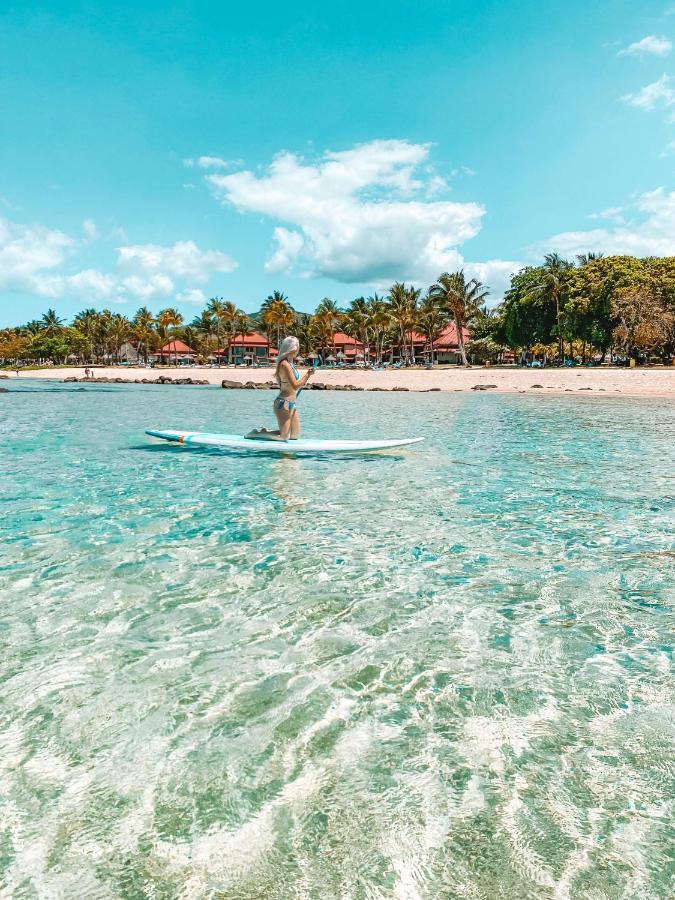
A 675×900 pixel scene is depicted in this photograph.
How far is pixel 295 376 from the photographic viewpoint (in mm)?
10992

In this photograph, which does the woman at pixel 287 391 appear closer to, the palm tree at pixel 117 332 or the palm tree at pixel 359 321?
Result: the palm tree at pixel 359 321

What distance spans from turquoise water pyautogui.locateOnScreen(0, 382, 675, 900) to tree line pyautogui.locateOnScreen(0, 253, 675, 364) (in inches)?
2045

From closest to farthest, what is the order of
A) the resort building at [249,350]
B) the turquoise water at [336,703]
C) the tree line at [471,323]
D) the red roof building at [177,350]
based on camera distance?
the turquoise water at [336,703] < the tree line at [471,323] < the resort building at [249,350] < the red roof building at [177,350]

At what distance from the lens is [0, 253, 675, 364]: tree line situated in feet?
179

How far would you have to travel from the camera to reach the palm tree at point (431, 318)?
80.2 m

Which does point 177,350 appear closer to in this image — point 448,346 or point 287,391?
point 448,346

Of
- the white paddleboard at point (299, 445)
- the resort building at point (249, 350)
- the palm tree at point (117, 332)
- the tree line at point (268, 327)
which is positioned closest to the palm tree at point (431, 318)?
the tree line at point (268, 327)

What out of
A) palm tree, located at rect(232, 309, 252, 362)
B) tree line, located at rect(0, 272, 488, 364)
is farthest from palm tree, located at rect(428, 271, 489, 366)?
palm tree, located at rect(232, 309, 252, 362)

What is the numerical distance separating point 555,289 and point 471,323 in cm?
2399

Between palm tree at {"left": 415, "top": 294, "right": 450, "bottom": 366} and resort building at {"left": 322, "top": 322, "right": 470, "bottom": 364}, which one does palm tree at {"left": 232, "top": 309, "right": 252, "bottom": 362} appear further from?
palm tree at {"left": 415, "top": 294, "right": 450, "bottom": 366}

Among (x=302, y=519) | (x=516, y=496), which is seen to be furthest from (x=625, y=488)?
(x=302, y=519)

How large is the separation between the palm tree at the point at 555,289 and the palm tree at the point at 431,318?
14.9 metres

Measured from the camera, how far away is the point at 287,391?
1129 cm

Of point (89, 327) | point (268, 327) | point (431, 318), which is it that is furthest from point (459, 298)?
point (89, 327)
